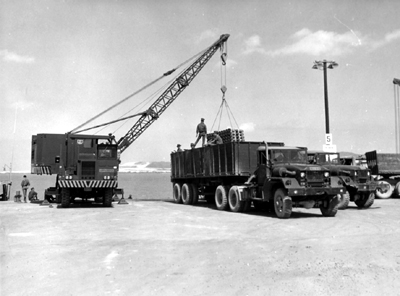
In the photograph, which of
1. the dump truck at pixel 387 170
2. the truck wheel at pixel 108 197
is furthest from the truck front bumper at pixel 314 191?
the dump truck at pixel 387 170

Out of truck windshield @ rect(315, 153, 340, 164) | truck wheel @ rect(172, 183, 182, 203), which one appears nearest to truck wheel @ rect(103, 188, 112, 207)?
truck wheel @ rect(172, 183, 182, 203)

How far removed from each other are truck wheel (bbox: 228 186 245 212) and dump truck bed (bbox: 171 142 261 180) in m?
0.61

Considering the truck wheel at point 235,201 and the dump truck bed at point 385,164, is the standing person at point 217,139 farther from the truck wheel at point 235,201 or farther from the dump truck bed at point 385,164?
the dump truck bed at point 385,164

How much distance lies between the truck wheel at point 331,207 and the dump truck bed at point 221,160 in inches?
122

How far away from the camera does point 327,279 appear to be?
6039 millimetres

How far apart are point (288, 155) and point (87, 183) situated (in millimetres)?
8517

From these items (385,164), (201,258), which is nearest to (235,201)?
(201,258)

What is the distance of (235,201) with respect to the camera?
1591cm

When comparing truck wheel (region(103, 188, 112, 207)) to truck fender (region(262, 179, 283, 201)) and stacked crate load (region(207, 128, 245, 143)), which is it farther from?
truck fender (region(262, 179, 283, 201))

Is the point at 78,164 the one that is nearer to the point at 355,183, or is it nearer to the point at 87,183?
the point at 87,183

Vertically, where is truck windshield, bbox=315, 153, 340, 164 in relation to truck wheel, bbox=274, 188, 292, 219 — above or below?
above

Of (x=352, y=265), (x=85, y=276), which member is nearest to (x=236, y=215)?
(x=352, y=265)

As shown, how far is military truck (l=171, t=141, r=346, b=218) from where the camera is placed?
13.4 m

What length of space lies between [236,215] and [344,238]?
5.68m
